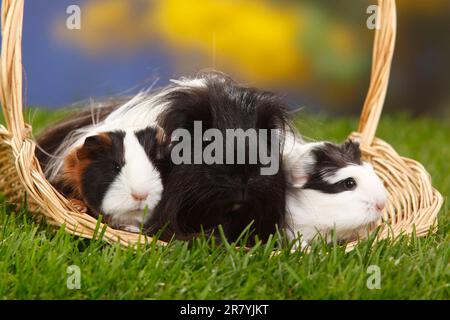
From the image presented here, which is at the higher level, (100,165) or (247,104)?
(247,104)

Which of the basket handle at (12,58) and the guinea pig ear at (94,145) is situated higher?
the basket handle at (12,58)

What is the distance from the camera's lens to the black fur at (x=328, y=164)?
285cm

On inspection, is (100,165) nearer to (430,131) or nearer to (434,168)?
(434,168)

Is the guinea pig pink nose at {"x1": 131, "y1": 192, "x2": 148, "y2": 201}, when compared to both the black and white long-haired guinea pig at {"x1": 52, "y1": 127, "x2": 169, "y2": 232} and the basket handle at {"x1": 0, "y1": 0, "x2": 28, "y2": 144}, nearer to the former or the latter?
the black and white long-haired guinea pig at {"x1": 52, "y1": 127, "x2": 169, "y2": 232}

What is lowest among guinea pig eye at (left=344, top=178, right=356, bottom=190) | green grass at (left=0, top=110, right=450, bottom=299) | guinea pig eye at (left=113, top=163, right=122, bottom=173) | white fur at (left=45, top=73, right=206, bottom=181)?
green grass at (left=0, top=110, right=450, bottom=299)

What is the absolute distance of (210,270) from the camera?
2465 millimetres

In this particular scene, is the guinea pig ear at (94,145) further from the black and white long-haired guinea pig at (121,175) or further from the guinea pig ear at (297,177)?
the guinea pig ear at (297,177)

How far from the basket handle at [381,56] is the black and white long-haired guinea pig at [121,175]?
1237mm

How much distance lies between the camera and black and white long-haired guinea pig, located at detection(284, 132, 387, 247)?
2.82m

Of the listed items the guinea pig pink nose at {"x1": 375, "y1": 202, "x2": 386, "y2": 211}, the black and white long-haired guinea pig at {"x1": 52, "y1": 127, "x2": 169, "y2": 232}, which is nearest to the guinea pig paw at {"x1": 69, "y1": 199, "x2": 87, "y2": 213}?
the black and white long-haired guinea pig at {"x1": 52, "y1": 127, "x2": 169, "y2": 232}

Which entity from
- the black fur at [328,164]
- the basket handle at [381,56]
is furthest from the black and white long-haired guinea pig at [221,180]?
the basket handle at [381,56]

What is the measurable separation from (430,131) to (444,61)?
1955mm
